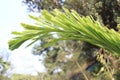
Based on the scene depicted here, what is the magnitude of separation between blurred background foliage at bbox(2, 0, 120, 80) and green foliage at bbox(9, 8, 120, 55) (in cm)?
138

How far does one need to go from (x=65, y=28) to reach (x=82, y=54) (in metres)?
22.7

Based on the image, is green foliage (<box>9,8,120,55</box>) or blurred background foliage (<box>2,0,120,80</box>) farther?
blurred background foliage (<box>2,0,120,80</box>)

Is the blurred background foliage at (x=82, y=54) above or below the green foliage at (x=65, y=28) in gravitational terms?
below

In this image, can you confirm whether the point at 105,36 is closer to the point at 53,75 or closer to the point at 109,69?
the point at 109,69

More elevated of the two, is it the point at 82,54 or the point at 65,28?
the point at 65,28

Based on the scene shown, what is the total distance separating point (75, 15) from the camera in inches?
54.0

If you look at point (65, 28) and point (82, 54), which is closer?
point (65, 28)

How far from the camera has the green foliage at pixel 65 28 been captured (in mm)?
1350

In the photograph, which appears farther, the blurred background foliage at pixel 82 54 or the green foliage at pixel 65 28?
the blurred background foliage at pixel 82 54

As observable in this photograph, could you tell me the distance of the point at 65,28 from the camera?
1.39m

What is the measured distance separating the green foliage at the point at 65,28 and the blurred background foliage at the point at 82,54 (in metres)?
1.38

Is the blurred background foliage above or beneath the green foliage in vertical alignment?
beneath

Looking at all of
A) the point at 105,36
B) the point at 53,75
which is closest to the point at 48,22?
the point at 105,36

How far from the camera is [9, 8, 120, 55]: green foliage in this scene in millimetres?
1350
